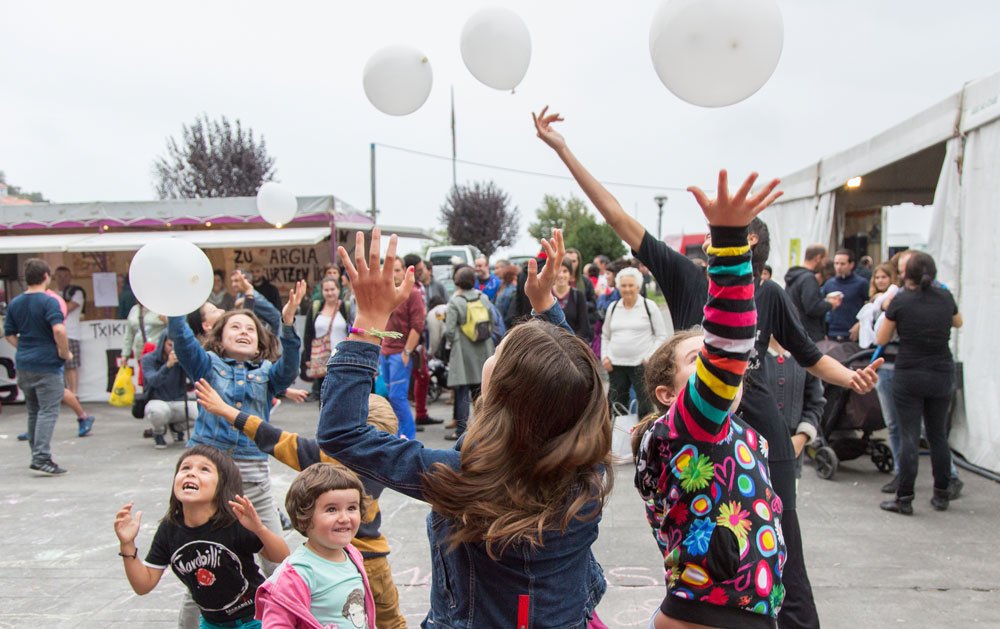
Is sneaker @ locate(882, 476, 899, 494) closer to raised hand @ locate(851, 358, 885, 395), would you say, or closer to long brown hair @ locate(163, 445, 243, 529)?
raised hand @ locate(851, 358, 885, 395)

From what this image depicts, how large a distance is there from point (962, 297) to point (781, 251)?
6.06 m

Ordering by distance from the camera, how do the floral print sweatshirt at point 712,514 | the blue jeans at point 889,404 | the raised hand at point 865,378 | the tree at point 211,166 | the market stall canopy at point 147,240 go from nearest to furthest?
the floral print sweatshirt at point 712,514, the raised hand at point 865,378, the blue jeans at point 889,404, the market stall canopy at point 147,240, the tree at point 211,166

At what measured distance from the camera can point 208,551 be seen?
9.75 ft

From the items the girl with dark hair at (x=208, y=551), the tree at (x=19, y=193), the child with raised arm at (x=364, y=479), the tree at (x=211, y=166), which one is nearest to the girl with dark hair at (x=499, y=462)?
the child with raised arm at (x=364, y=479)

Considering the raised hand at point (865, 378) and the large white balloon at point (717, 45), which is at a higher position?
the large white balloon at point (717, 45)

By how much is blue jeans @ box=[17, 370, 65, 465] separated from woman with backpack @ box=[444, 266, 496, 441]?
3767 mm

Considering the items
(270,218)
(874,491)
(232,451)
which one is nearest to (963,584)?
(874,491)

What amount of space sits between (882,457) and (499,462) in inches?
240

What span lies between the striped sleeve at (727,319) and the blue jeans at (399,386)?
5951 mm

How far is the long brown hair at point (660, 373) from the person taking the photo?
2.18 m

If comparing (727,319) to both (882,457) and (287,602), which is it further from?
(882,457)

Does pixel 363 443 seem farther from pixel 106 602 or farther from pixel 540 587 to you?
pixel 106 602

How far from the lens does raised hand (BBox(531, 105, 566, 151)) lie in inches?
116

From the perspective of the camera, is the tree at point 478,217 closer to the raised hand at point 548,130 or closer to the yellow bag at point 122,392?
the yellow bag at point 122,392
